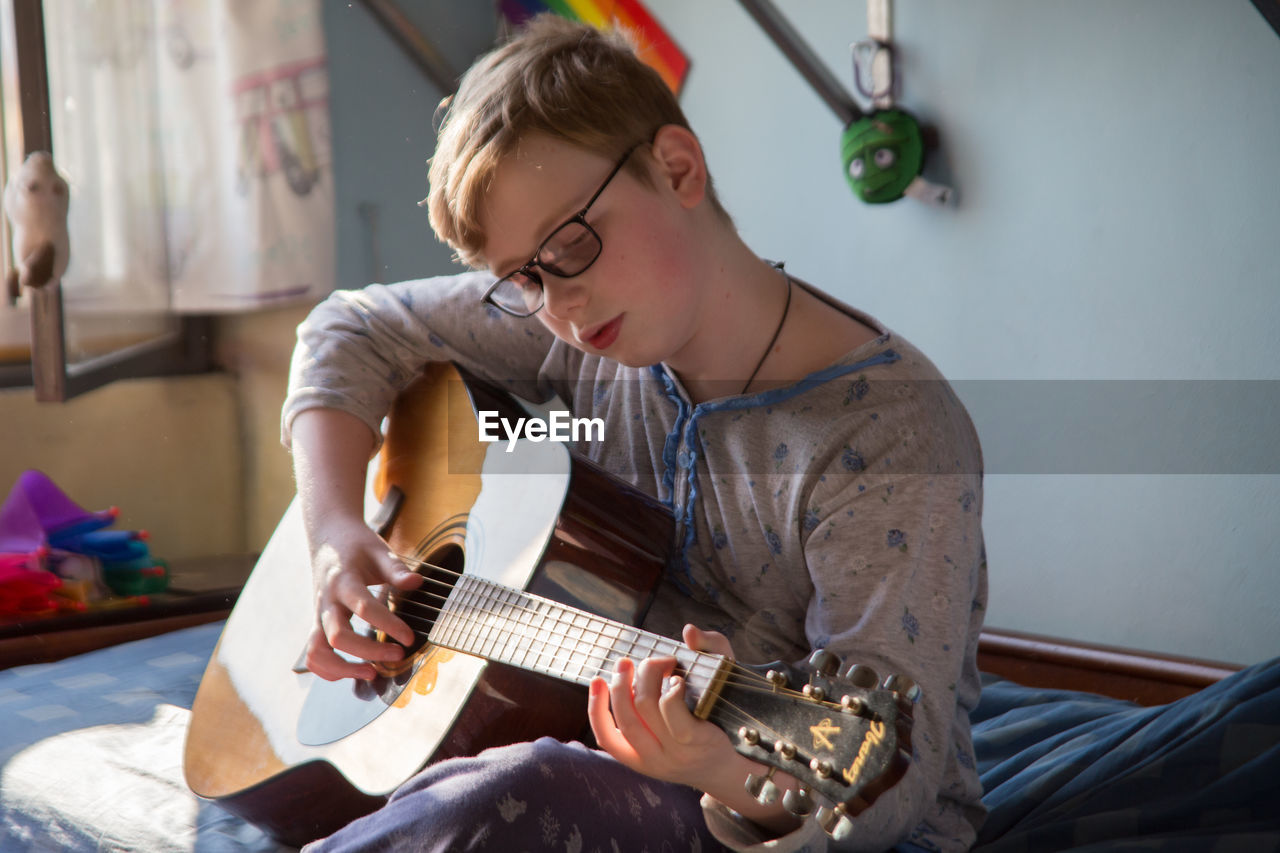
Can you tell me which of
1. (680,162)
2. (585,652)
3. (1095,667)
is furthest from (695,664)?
(1095,667)

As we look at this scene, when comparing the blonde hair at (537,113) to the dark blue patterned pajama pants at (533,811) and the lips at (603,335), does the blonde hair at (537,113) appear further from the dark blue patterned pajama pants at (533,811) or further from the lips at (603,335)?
the dark blue patterned pajama pants at (533,811)

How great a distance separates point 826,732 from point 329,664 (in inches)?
19.7

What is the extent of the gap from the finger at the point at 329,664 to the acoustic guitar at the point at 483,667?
1cm

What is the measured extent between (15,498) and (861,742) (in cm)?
153

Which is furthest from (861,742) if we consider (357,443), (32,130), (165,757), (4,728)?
(32,130)

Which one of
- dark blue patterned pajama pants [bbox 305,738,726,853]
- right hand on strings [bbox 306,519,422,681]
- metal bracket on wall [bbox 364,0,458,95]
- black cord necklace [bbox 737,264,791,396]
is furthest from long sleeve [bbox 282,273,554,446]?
metal bracket on wall [bbox 364,0,458,95]

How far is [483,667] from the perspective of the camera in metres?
0.84

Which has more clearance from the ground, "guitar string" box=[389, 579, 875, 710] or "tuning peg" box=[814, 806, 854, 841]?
"guitar string" box=[389, 579, 875, 710]

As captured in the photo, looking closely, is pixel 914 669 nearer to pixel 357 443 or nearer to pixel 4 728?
pixel 357 443

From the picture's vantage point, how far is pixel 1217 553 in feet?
4.81

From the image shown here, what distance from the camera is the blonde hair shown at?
2.92 ft

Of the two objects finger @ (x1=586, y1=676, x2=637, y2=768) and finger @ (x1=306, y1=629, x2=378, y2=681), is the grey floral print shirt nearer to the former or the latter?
finger @ (x1=586, y1=676, x2=637, y2=768)

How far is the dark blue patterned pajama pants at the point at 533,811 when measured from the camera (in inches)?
27.3

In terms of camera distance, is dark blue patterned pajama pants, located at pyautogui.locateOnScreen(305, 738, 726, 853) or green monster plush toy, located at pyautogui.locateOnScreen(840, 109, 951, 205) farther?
green monster plush toy, located at pyautogui.locateOnScreen(840, 109, 951, 205)
